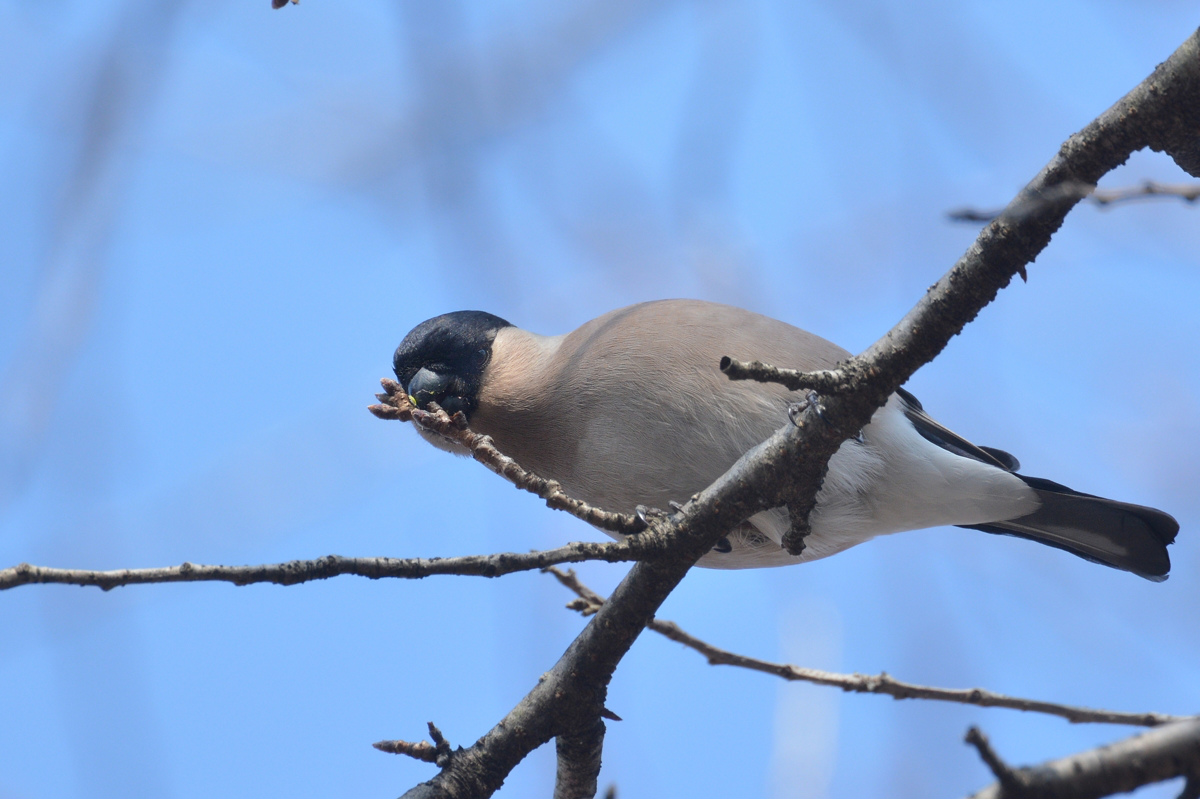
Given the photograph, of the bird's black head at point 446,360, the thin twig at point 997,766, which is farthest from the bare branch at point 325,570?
the bird's black head at point 446,360

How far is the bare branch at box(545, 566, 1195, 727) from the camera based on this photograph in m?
2.47

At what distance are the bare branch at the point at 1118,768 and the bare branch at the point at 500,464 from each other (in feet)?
3.88

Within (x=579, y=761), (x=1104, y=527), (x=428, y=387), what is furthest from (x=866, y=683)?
(x=428, y=387)

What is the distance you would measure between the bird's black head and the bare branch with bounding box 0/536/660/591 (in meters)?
1.92

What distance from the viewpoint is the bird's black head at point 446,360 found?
3945 mm

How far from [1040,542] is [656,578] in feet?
7.30

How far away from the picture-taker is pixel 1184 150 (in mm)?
2250

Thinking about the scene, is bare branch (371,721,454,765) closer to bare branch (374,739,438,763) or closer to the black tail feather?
bare branch (374,739,438,763)

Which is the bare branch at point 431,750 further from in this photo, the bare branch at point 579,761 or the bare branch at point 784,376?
the bare branch at point 784,376

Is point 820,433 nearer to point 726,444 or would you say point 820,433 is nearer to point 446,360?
point 726,444

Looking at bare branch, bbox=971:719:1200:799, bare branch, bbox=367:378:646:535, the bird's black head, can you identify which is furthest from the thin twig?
the bird's black head

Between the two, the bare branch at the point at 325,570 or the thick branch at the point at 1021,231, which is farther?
the thick branch at the point at 1021,231

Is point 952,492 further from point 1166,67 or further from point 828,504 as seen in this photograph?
point 1166,67

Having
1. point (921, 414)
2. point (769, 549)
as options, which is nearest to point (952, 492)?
point (921, 414)
